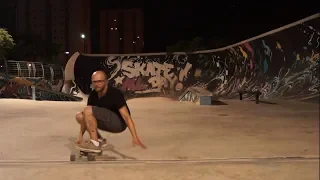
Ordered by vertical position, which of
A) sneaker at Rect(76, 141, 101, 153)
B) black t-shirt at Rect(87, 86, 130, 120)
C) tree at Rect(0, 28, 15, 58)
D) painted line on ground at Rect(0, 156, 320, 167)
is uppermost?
tree at Rect(0, 28, 15, 58)

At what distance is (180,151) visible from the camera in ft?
20.9

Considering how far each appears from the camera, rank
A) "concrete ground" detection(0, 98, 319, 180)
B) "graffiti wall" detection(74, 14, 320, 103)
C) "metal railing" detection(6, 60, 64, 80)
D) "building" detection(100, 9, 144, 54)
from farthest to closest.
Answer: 1. "building" detection(100, 9, 144, 54)
2. "metal railing" detection(6, 60, 64, 80)
3. "graffiti wall" detection(74, 14, 320, 103)
4. "concrete ground" detection(0, 98, 319, 180)

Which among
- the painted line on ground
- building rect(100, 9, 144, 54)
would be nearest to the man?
the painted line on ground

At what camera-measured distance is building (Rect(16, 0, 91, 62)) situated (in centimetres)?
7212

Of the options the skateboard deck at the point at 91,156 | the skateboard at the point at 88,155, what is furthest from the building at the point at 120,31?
the skateboard at the point at 88,155

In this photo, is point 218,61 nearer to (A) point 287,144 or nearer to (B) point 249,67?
(B) point 249,67

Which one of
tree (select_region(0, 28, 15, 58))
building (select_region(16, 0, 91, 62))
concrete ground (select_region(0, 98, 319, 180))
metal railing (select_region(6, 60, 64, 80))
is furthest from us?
building (select_region(16, 0, 91, 62))

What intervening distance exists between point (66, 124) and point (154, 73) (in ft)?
60.6

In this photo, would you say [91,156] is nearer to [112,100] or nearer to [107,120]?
[107,120]

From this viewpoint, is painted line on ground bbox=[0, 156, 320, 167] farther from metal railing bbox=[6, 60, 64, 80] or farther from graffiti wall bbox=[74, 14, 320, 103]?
metal railing bbox=[6, 60, 64, 80]

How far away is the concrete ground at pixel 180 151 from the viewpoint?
4.94m

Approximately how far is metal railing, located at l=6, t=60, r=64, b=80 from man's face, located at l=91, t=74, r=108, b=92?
20.1 metres

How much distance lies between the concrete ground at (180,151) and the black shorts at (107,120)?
0.49m

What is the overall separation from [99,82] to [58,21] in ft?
232
